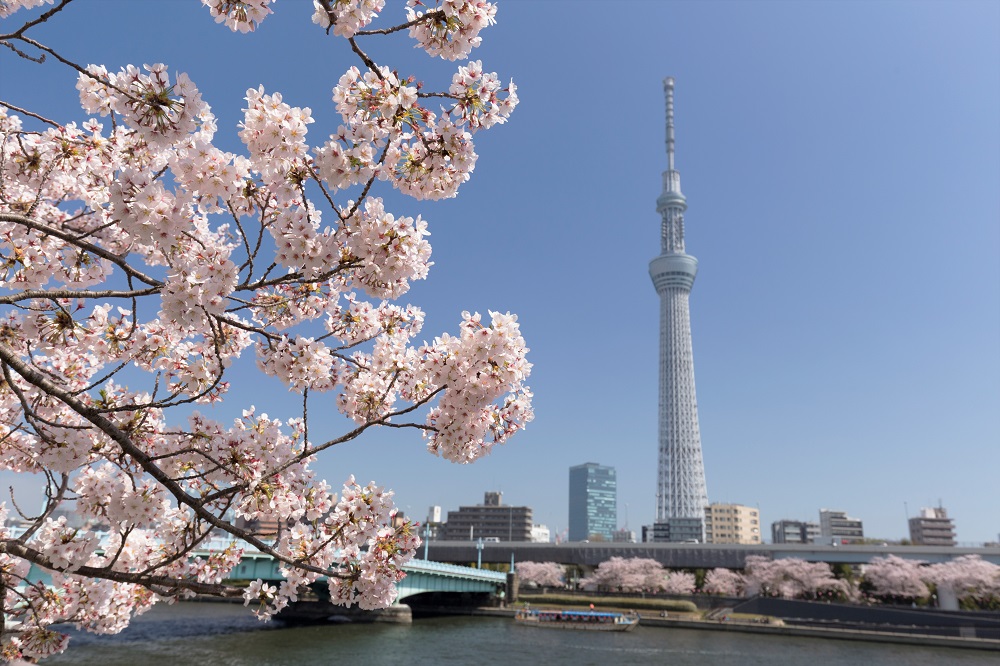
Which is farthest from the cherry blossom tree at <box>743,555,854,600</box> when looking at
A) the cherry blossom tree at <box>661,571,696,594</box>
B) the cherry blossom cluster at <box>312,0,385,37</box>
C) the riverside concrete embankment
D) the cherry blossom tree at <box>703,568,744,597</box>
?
the cherry blossom cluster at <box>312,0,385,37</box>

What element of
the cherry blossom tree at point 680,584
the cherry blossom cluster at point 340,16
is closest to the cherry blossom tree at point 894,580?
the cherry blossom tree at point 680,584

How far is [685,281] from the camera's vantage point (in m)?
148

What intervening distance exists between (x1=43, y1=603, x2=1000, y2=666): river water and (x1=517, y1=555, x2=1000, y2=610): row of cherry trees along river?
21000mm

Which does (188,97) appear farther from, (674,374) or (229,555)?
(674,374)

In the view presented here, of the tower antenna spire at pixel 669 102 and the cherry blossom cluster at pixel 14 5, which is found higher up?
the tower antenna spire at pixel 669 102

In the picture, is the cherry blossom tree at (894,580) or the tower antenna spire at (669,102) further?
the tower antenna spire at (669,102)

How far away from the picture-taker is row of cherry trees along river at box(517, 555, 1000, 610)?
189ft

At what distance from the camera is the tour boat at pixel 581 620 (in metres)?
50.9

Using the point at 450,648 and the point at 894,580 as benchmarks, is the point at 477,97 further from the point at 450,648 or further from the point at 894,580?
the point at 894,580

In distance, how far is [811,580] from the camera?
6575cm

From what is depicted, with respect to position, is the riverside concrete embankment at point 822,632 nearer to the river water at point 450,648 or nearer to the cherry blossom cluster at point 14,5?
the river water at point 450,648

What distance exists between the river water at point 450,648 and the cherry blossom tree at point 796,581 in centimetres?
2059

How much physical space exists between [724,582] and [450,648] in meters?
45.8

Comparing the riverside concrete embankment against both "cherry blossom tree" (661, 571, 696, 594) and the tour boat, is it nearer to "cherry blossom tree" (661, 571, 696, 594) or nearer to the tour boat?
the tour boat
